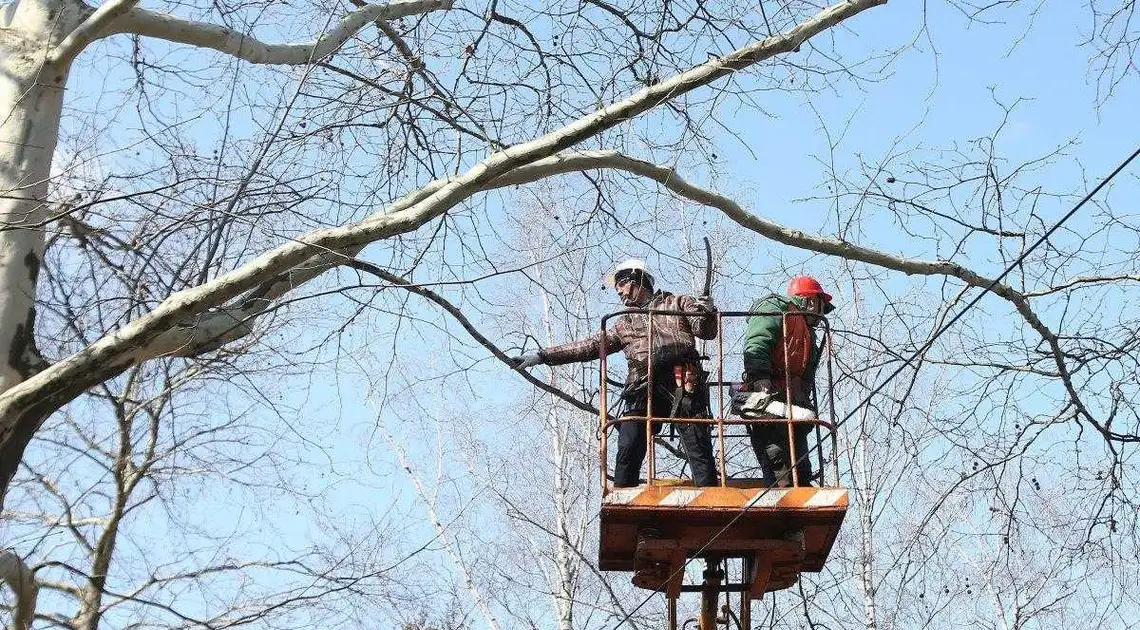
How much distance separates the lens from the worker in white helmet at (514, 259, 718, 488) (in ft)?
23.5

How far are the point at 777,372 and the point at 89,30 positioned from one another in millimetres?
3766

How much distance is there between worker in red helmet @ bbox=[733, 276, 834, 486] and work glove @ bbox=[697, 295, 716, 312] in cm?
26

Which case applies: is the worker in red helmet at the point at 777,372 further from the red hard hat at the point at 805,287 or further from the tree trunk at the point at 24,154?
the tree trunk at the point at 24,154

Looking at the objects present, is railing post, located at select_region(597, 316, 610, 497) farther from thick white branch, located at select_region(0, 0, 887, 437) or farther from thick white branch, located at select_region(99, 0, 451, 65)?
thick white branch, located at select_region(99, 0, 451, 65)

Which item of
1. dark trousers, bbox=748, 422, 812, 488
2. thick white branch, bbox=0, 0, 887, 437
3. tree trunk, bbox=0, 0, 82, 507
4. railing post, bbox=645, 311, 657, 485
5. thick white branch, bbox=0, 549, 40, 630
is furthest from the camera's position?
dark trousers, bbox=748, 422, 812, 488

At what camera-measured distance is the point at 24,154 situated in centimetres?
649

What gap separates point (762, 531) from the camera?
691 cm

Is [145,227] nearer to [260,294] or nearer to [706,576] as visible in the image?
[260,294]

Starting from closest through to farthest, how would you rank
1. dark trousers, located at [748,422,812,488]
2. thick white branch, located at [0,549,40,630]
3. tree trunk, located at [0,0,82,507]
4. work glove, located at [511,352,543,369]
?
thick white branch, located at [0,549,40,630]
tree trunk, located at [0,0,82,507]
dark trousers, located at [748,422,812,488]
work glove, located at [511,352,543,369]

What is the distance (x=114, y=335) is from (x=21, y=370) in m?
0.91

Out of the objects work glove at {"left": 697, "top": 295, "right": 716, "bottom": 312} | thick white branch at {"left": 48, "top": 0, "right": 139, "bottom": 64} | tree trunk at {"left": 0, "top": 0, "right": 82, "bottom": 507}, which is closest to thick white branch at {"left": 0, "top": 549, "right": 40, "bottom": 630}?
tree trunk at {"left": 0, "top": 0, "right": 82, "bottom": 507}

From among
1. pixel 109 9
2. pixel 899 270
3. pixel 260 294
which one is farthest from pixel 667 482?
pixel 109 9

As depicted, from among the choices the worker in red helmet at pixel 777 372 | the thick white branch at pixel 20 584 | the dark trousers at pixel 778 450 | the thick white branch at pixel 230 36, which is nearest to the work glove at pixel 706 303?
the worker in red helmet at pixel 777 372

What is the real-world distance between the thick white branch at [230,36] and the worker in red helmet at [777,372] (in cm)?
256
